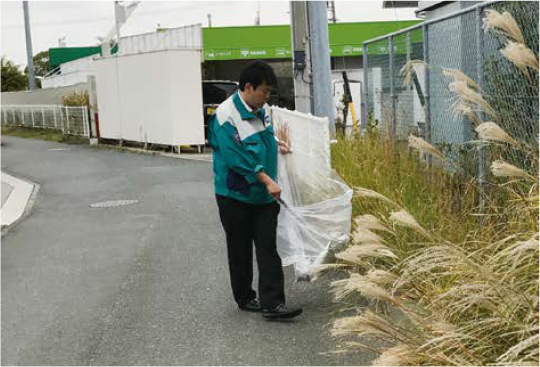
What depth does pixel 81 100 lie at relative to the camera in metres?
28.8

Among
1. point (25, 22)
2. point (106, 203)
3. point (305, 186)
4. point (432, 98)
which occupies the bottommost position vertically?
point (106, 203)

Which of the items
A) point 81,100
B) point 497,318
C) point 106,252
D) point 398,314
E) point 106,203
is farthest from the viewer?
point 81,100

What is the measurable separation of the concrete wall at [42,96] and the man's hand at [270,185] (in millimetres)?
26033

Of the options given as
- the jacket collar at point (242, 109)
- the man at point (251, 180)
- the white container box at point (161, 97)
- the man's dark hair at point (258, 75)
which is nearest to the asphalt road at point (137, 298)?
the man at point (251, 180)

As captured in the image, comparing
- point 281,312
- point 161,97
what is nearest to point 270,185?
point 281,312

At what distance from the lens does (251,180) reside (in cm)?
586

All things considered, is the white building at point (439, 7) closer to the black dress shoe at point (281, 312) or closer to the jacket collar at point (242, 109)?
the jacket collar at point (242, 109)

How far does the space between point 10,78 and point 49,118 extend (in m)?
27.1

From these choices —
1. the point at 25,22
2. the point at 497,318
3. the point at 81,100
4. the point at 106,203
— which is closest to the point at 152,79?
the point at 81,100

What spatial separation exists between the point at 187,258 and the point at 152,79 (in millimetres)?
14475

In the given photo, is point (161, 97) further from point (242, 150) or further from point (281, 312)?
point (281, 312)

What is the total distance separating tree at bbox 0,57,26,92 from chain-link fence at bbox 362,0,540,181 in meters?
53.5

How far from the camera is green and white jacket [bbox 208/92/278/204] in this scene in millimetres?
5848

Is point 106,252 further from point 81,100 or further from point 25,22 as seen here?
point 25,22
